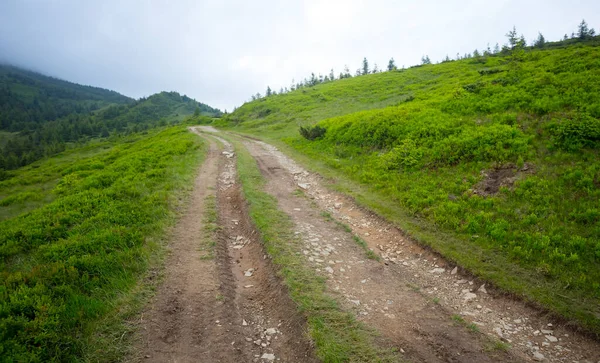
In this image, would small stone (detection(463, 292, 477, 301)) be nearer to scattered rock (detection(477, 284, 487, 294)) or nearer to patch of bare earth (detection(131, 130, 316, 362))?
scattered rock (detection(477, 284, 487, 294))

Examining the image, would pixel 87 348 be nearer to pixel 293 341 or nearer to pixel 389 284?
pixel 293 341

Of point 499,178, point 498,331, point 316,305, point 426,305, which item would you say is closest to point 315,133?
point 499,178

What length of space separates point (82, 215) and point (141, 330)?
8.22 m

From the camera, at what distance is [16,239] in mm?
10461

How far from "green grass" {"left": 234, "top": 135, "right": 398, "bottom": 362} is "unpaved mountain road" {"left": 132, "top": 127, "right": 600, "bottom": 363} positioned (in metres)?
0.25

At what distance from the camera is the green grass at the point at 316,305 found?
18.0 ft

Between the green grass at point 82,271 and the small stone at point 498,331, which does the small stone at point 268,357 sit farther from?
the small stone at point 498,331

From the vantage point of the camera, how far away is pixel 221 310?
668cm

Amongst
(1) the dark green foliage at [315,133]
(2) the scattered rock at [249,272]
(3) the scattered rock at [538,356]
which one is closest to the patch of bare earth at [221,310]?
(2) the scattered rock at [249,272]

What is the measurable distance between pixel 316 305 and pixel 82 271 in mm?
6465

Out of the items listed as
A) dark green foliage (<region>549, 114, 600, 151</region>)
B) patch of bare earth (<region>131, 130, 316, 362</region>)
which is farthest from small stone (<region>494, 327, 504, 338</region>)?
dark green foliage (<region>549, 114, 600, 151</region>)

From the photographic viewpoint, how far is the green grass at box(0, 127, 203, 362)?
5.35 meters

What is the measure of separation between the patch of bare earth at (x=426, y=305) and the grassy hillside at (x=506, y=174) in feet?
1.87

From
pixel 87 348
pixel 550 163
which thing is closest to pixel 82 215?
pixel 87 348
